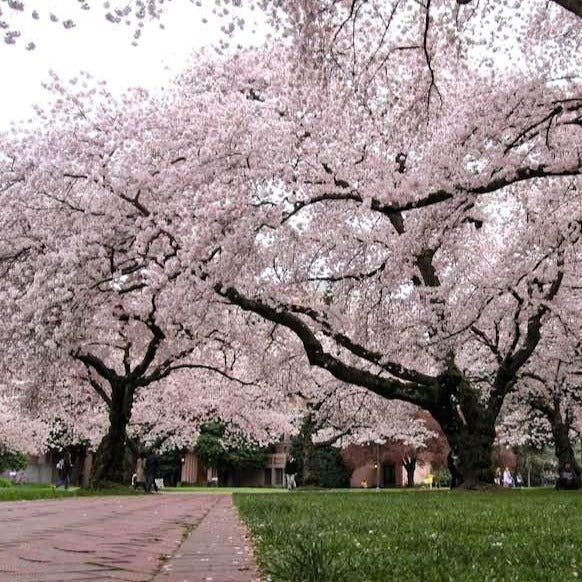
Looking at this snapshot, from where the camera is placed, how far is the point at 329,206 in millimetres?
16641

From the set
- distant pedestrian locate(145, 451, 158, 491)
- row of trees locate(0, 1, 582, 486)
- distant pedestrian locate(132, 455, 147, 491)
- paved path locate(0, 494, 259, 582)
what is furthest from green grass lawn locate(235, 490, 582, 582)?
distant pedestrian locate(132, 455, 147, 491)

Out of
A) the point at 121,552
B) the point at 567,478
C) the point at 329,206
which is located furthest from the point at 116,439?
the point at 121,552

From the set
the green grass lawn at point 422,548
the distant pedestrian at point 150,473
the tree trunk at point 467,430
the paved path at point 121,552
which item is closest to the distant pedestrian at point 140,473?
the distant pedestrian at point 150,473

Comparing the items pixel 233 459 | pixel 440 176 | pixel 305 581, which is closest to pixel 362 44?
pixel 440 176

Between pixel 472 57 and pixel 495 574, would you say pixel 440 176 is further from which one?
pixel 495 574

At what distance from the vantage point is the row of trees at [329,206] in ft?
38.3

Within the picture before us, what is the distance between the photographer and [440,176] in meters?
11.4

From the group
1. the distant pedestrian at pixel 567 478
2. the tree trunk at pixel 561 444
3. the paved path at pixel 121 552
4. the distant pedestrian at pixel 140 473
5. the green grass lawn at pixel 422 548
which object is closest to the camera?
the green grass lawn at pixel 422 548

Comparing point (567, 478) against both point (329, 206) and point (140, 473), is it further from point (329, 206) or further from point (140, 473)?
point (140, 473)

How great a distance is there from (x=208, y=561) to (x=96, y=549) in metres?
1.07

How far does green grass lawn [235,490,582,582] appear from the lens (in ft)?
10.9

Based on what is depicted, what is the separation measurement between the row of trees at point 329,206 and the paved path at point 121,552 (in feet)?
20.6

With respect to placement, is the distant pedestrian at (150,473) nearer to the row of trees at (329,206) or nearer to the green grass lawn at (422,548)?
the row of trees at (329,206)

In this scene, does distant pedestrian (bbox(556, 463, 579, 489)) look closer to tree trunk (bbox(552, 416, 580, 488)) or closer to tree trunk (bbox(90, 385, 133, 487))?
tree trunk (bbox(552, 416, 580, 488))
